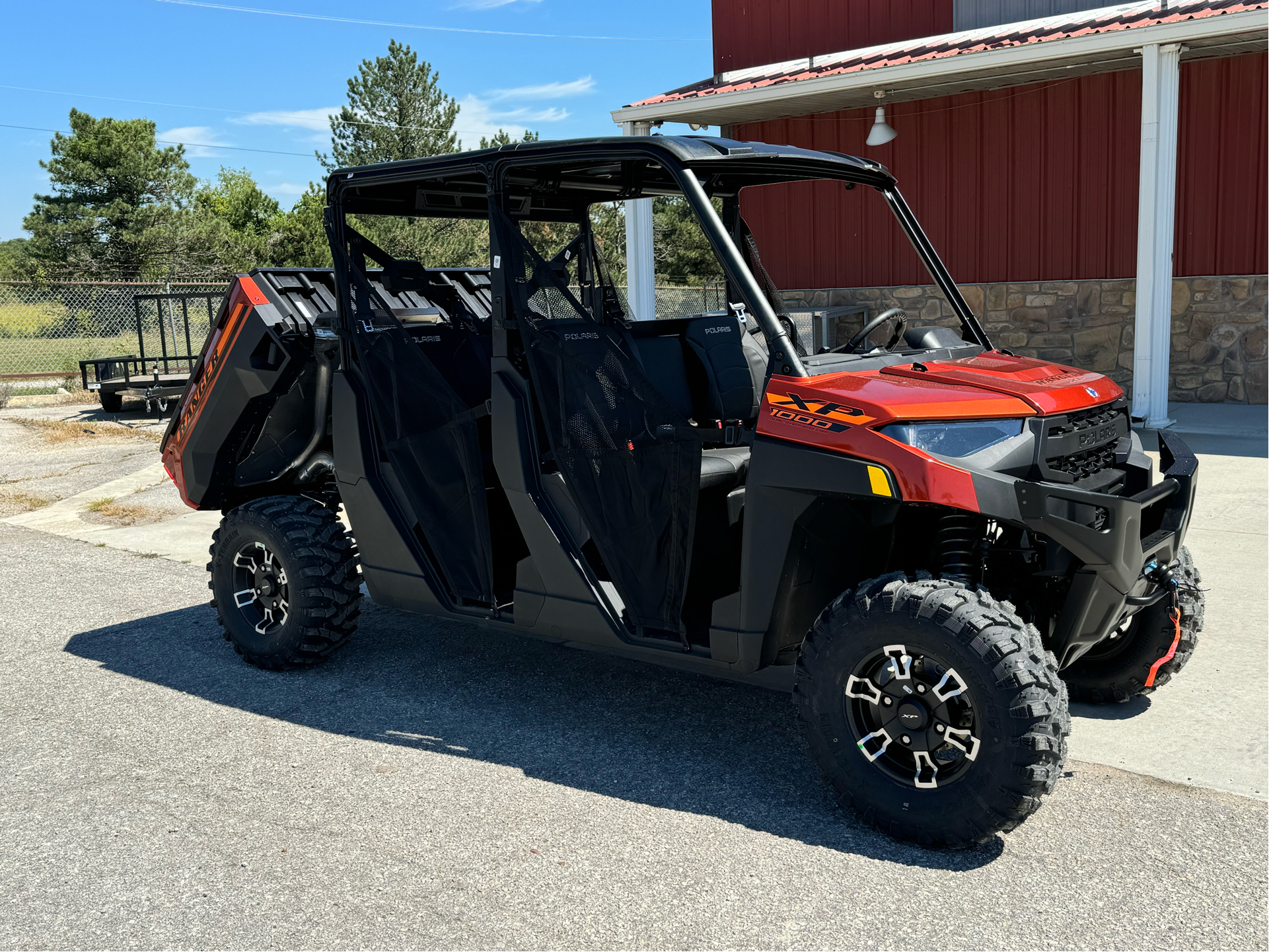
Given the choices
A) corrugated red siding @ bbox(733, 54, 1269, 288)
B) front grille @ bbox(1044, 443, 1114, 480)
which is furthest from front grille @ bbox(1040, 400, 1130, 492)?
corrugated red siding @ bbox(733, 54, 1269, 288)

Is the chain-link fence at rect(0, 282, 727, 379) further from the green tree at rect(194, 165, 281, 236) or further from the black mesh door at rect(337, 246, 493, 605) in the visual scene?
the green tree at rect(194, 165, 281, 236)

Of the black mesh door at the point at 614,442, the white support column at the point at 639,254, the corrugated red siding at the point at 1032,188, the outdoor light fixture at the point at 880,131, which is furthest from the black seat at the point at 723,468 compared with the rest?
the outdoor light fixture at the point at 880,131

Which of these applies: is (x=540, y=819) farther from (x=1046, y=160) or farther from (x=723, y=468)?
(x=1046, y=160)

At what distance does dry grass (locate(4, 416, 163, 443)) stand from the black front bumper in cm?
1260

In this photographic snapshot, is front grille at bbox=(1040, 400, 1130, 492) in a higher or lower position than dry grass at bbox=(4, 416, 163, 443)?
higher

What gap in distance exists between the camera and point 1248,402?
12.1m

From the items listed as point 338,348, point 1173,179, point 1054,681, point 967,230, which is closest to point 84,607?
point 338,348

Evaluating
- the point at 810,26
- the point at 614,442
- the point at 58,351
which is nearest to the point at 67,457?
the point at 810,26

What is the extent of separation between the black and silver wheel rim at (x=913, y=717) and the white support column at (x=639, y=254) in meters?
9.61

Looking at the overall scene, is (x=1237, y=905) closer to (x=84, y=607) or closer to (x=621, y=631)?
(x=621, y=631)

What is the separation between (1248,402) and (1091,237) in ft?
8.02

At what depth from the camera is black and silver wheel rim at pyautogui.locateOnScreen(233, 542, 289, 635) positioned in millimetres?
5133

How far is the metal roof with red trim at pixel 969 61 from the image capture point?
406 inches

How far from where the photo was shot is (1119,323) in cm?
1266
